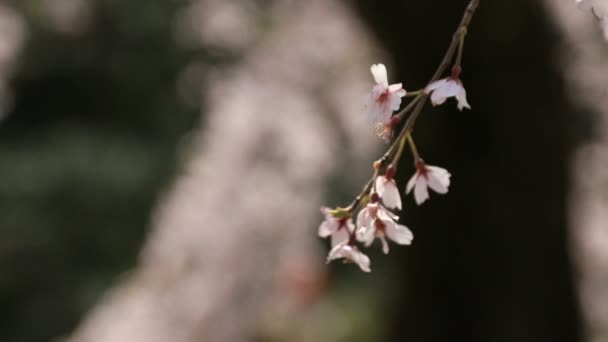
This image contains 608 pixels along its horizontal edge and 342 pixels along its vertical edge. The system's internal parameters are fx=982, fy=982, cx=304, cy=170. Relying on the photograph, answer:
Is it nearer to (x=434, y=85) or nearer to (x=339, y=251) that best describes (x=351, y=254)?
(x=339, y=251)

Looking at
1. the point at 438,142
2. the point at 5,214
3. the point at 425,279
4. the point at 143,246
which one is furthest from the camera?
the point at 143,246

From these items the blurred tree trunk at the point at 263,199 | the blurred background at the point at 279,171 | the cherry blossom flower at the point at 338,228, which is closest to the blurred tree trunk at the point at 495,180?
the blurred background at the point at 279,171

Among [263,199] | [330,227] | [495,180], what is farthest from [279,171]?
[330,227]

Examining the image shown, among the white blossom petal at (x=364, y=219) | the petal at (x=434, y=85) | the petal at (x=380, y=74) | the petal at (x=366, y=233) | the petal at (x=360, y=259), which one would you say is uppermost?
the petal at (x=380, y=74)

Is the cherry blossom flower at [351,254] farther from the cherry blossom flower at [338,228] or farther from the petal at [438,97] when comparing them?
the petal at [438,97]

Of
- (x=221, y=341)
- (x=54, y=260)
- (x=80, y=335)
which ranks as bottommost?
(x=221, y=341)

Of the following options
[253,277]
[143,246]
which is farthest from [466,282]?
[143,246]

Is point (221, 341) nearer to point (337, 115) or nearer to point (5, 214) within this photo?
point (337, 115)
